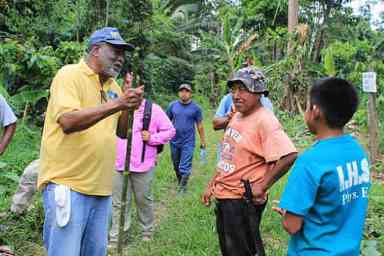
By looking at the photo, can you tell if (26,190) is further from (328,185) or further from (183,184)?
(328,185)

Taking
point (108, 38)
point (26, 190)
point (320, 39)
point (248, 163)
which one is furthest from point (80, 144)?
point (320, 39)

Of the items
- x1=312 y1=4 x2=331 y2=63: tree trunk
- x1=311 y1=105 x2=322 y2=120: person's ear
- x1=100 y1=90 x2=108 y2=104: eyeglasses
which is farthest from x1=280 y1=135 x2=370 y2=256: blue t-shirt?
x1=312 y1=4 x2=331 y2=63: tree trunk

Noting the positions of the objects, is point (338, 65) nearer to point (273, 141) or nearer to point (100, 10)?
point (100, 10)

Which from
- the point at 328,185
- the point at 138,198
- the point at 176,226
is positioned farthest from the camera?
the point at 176,226

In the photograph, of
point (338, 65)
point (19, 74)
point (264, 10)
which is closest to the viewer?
point (19, 74)

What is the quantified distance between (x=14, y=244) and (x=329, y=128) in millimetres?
3748

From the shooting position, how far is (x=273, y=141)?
10.4ft

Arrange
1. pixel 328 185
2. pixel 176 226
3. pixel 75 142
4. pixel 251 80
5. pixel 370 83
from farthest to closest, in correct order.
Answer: pixel 370 83
pixel 176 226
pixel 251 80
pixel 75 142
pixel 328 185

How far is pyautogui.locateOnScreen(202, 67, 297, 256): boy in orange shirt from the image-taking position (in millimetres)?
3178

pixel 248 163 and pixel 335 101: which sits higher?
pixel 335 101

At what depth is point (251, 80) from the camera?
333 cm

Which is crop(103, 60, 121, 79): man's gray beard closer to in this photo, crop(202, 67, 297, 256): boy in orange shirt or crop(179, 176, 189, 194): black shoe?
crop(202, 67, 297, 256): boy in orange shirt

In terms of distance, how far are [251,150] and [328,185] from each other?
107 cm

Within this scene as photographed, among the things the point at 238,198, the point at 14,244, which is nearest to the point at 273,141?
the point at 238,198
